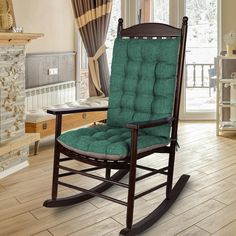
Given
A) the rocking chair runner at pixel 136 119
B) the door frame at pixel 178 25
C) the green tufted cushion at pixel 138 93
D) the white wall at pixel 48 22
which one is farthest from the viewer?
the door frame at pixel 178 25

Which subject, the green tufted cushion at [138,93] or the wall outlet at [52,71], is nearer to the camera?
the green tufted cushion at [138,93]

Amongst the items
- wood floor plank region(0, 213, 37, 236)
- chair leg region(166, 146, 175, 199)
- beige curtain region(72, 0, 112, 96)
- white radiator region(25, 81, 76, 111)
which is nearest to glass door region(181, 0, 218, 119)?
beige curtain region(72, 0, 112, 96)

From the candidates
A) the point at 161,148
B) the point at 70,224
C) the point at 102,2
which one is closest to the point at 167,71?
the point at 161,148

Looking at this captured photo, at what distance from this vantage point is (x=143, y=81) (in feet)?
9.08

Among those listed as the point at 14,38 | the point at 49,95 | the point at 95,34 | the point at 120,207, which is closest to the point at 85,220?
the point at 120,207

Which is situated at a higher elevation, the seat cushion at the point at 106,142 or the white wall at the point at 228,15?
the white wall at the point at 228,15

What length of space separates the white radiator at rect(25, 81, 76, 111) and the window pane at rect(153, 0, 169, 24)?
4.62 feet

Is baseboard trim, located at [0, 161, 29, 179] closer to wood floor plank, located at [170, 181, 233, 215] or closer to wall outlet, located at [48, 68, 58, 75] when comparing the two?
wood floor plank, located at [170, 181, 233, 215]

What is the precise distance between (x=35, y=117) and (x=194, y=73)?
2.46 m

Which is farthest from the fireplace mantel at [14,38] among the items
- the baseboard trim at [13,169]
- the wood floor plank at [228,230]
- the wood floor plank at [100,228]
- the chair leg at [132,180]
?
the wood floor plank at [228,230]

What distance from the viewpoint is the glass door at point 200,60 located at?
534 centimetres

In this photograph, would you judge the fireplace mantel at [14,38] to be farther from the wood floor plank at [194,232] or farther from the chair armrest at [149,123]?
the wood floor plank at [194,232]

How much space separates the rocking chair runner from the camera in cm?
230

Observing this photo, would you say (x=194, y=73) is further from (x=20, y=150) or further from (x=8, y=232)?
(x=8, y=232)
